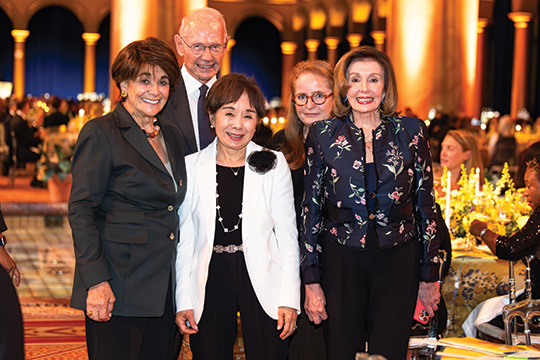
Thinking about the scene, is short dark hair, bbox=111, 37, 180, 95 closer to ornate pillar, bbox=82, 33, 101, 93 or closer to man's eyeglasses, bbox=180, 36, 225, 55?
man's eyeglasses, bbox=180, 36, 225, 55

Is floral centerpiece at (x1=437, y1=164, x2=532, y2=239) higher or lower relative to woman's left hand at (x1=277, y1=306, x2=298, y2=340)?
higher

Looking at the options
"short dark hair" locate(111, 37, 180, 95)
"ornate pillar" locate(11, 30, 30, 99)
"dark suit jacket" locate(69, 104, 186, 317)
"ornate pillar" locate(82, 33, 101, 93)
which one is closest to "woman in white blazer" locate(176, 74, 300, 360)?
"dark suit jacket" locate(69, 104, 186, 317)

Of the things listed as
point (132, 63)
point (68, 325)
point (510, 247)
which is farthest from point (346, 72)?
point (68, 325)

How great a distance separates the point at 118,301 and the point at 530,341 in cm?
169

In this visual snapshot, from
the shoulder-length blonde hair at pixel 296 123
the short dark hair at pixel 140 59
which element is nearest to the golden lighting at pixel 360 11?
the shoulder-length blonde hair at pixel 296 123

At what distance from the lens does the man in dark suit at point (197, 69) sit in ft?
12.4

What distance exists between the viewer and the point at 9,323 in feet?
6.39

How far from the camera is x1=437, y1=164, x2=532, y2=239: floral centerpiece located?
5000 millimetres

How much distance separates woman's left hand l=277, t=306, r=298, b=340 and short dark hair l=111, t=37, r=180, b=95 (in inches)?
38.1

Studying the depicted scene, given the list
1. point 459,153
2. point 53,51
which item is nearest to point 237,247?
point 459,153

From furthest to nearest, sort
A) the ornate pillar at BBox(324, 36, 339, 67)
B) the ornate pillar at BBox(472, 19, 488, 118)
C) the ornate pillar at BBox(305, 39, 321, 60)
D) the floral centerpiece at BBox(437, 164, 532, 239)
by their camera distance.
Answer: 1. the ornate pillar at BBox(305, 39, 321, 60)
2. the ornate pillar at BBox(324, 36, 339, 67)
3. the ornate pillar at BBox(472, 19, 488, 118)
4. the floral centerpiece at BBox(437, 164, 532, 239)

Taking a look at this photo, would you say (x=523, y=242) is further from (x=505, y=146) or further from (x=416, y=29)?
(x=505, y=146)

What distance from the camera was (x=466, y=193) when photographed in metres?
5.13

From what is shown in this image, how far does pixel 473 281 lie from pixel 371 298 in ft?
6.60
